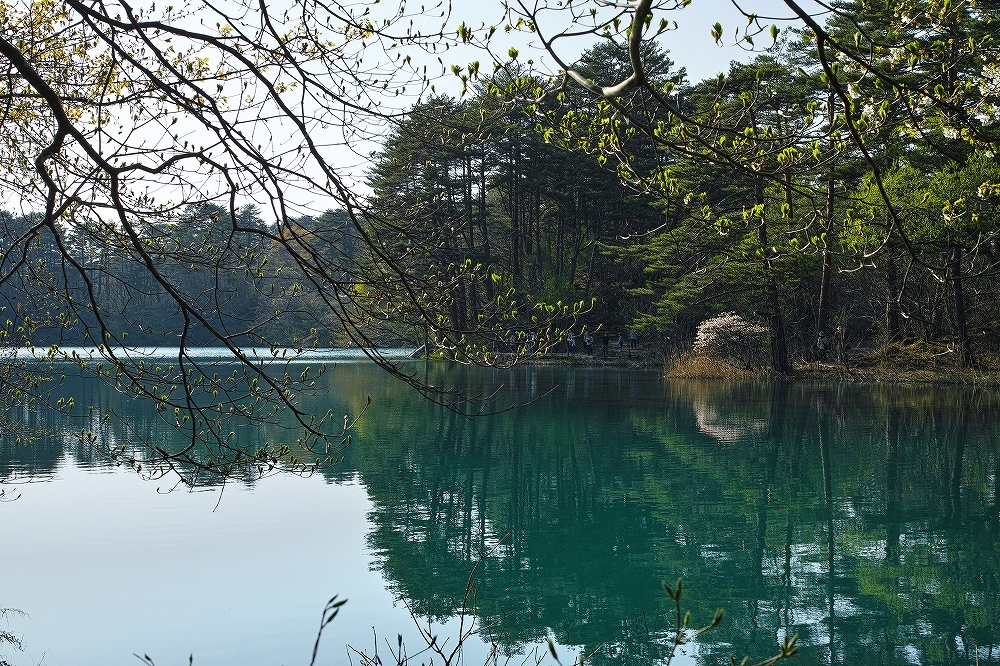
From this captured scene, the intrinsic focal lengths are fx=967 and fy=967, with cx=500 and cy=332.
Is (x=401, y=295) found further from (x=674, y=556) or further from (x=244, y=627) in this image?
(x=674, y=556)

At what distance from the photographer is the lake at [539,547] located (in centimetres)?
776

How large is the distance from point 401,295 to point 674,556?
6483 millimetres

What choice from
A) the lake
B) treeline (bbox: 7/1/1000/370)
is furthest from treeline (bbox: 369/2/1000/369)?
the lake

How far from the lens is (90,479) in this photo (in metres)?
14.9

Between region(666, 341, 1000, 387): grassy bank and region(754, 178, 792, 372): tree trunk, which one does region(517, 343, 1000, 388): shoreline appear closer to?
region(666, 341, 1000, 387): grassy bank

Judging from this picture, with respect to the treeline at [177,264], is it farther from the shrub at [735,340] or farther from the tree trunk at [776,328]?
the shrub at [735,340]

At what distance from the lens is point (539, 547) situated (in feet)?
35.2

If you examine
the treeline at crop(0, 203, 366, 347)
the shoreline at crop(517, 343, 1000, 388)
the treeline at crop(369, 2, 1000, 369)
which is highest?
the treeline at crop(369, 2, 1000, 369)

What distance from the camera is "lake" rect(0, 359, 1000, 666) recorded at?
776cm

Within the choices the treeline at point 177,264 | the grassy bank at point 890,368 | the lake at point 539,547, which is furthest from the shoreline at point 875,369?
the treeline at point 177,264

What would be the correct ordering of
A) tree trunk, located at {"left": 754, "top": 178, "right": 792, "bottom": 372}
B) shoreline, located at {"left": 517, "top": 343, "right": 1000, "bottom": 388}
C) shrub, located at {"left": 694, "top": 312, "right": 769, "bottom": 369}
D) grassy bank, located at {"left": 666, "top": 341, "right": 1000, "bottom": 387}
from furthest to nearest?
shrub, located at {"left": 694, "top": 312, "right": 769, "bottom": 369}, tree trunk, located at {"left": 754, "top": 178, "right": 792, "bottom": 372}, shoreline, located at {"left": 517, "top": 343, "right": 1000, "bottom": 388}, grassy bank, located at {"left": 666, "top": 341, "right": 1000, "bottom": 387}

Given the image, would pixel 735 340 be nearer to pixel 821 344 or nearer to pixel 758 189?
pixel 821 344

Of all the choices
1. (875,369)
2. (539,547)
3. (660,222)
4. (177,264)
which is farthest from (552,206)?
(177,264)

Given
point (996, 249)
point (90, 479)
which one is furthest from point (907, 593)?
point (996, 249)
